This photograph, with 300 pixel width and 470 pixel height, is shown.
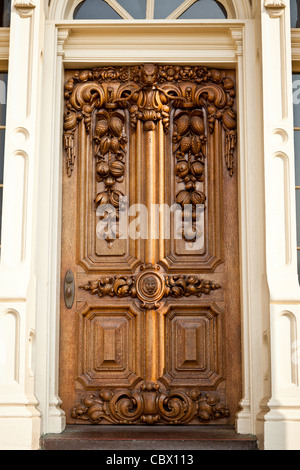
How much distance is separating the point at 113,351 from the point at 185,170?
4.76 ft

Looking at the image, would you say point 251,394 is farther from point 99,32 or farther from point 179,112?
point 99,32

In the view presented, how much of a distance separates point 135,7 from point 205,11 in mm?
550

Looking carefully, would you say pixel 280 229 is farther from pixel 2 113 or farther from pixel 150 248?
pixel 2 113

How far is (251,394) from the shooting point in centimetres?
538

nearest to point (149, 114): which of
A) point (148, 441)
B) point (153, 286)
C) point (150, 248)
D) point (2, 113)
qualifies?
point (150, 248)

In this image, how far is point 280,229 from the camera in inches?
207

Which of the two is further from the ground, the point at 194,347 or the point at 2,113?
the point at 2,113

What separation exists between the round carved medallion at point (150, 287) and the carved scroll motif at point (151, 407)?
24.2 inches

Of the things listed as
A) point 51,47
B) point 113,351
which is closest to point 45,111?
point 51,47

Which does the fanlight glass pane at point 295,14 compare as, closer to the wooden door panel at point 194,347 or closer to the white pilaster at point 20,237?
the white pilaster at point 20,237

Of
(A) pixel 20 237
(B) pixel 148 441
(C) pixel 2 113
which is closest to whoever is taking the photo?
(B) pixel 148 441

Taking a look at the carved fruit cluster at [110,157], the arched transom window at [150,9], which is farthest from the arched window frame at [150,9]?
the carved fruit cluster at [110,157]

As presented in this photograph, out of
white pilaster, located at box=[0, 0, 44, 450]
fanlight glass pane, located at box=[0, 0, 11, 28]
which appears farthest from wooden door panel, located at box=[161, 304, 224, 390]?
fanlight glass pane, located at box=[0, 0, 11, 28]

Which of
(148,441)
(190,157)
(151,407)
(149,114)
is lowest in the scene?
(148,441)
